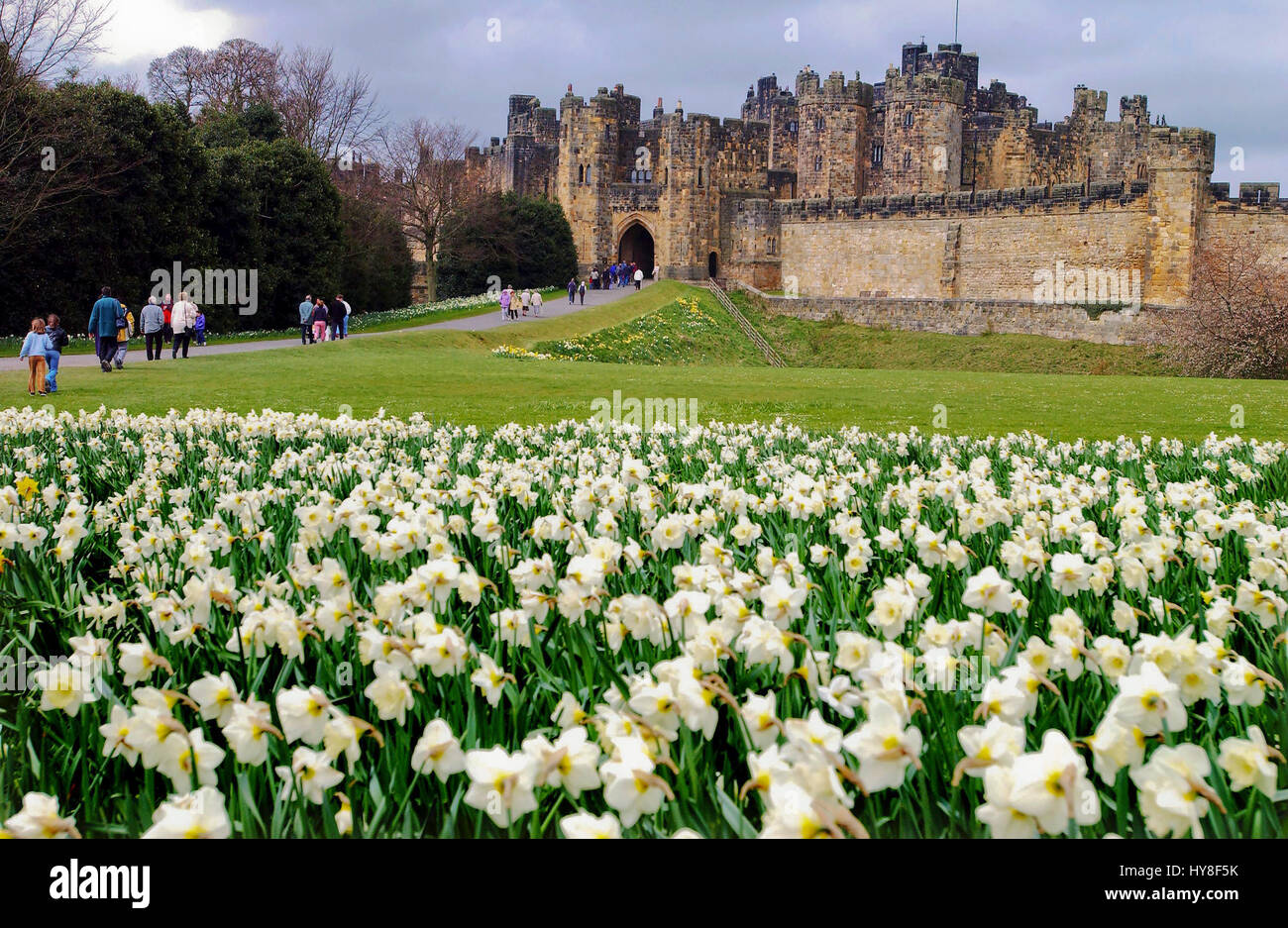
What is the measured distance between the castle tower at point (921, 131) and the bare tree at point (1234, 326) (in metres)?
18.5

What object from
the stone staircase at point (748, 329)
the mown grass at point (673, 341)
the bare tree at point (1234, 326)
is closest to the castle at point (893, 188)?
the stone staircase at point (748, 329)

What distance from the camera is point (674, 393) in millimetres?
17656

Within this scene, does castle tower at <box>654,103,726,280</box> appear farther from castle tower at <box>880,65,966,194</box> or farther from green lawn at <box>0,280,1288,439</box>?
green lawn at <box>0,280,1288,439</box>

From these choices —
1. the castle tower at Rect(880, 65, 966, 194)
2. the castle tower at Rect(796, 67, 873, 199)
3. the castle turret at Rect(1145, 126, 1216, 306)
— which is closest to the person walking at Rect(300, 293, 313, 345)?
the castle turret at Rect(1145, 126, 1216, 306)

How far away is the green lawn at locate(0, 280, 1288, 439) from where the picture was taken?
569 inches

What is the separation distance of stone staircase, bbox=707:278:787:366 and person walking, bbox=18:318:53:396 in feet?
100

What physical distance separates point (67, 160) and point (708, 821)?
3246cm

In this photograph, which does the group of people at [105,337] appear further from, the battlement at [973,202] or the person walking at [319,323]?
the battlement at [973,202]

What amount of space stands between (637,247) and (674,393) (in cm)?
5085

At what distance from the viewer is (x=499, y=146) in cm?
7644

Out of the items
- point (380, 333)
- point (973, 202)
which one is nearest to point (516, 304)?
point (380, 333)

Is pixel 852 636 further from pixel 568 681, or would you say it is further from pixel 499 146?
pixel 499 146

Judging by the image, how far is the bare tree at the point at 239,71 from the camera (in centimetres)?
5019
